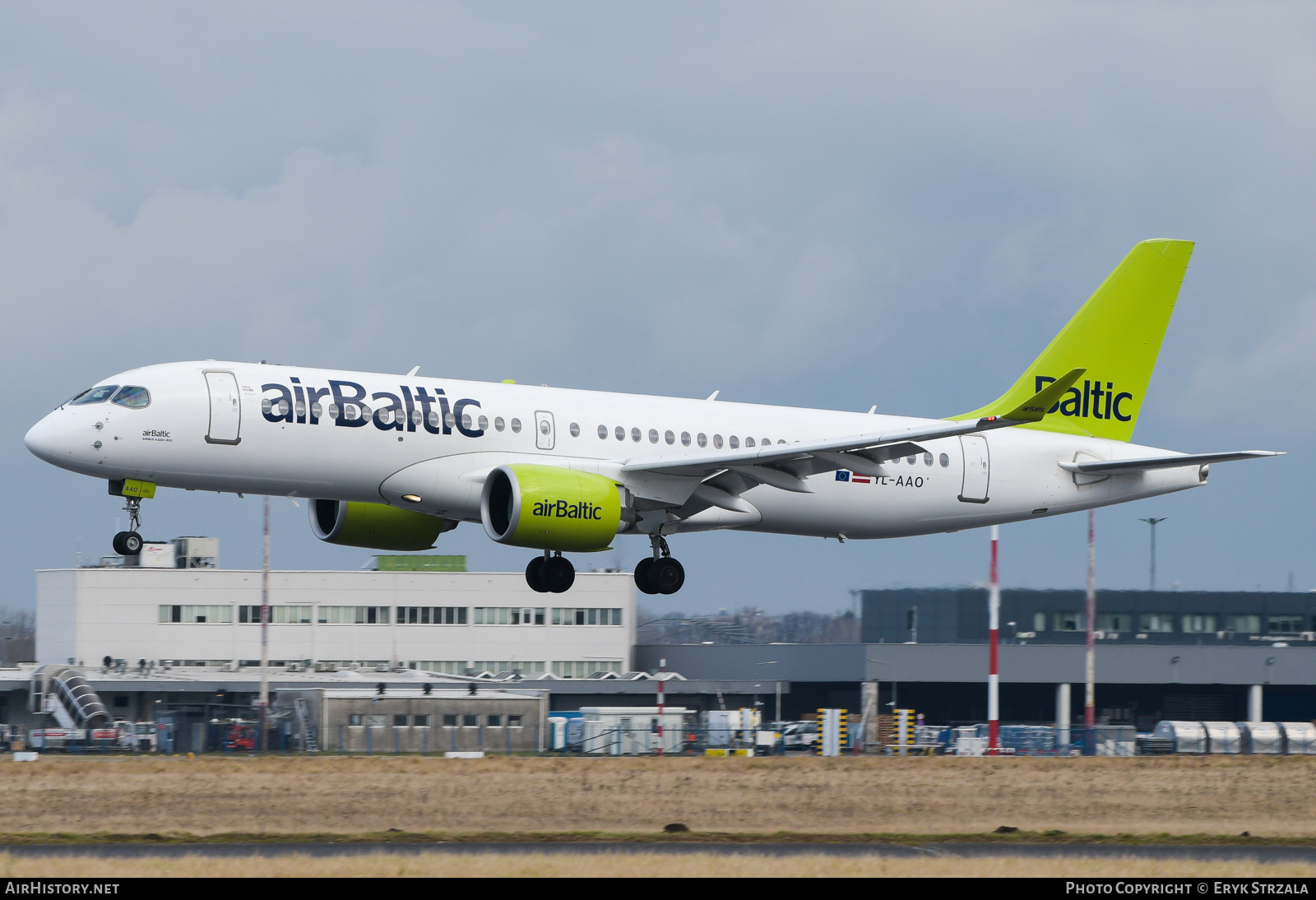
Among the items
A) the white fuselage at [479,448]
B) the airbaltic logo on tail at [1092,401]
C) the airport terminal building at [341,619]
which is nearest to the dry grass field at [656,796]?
the white fuselage at [479,448]

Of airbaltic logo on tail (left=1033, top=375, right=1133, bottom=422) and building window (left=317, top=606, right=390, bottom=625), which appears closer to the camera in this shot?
airbaltic logo on tail (left=1033, top=375, right=1133, bottom=422)

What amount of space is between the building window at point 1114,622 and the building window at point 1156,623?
2.29ft

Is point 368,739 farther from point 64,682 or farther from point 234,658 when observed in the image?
point 234,658

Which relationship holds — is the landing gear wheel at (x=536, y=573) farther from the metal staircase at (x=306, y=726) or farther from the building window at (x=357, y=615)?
the building window at (x=357, y=615)

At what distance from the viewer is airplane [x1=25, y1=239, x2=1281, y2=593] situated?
35.0 m

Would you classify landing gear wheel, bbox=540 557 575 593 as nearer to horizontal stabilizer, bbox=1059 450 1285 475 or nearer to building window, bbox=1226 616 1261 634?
horizontal stabilizer, bbox=1059 450 1285 475

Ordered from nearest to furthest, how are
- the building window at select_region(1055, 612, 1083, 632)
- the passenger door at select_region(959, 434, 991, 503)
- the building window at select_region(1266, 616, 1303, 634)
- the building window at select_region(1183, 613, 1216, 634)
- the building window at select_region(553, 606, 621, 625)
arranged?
1. the passenger door at select_region(959, 434, 991, 503)
2. the building window at select_region(1055, 612, 1083, 632)
3. the building window at select_region(1183, 613, 1216, 634)
4. the building window at select_region(1266, 616, 1303, 634)
5. the building window at select_region(553, 606, 621, 625)

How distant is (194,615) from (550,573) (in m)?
67.4

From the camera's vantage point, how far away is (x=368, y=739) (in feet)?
219

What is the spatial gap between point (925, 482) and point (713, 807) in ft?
34.2

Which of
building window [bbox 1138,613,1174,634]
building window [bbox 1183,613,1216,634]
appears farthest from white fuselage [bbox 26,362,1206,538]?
building window [bbox 1183,613,1216,634]

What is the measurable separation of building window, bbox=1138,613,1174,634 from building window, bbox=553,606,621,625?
32.5 meters

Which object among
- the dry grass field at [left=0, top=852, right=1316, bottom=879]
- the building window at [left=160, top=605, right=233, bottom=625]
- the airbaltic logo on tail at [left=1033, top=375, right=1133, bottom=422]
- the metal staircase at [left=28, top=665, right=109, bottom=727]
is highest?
the airbaltic logo on tail at [left=1033, top=375, right=1133, bottom=422]
